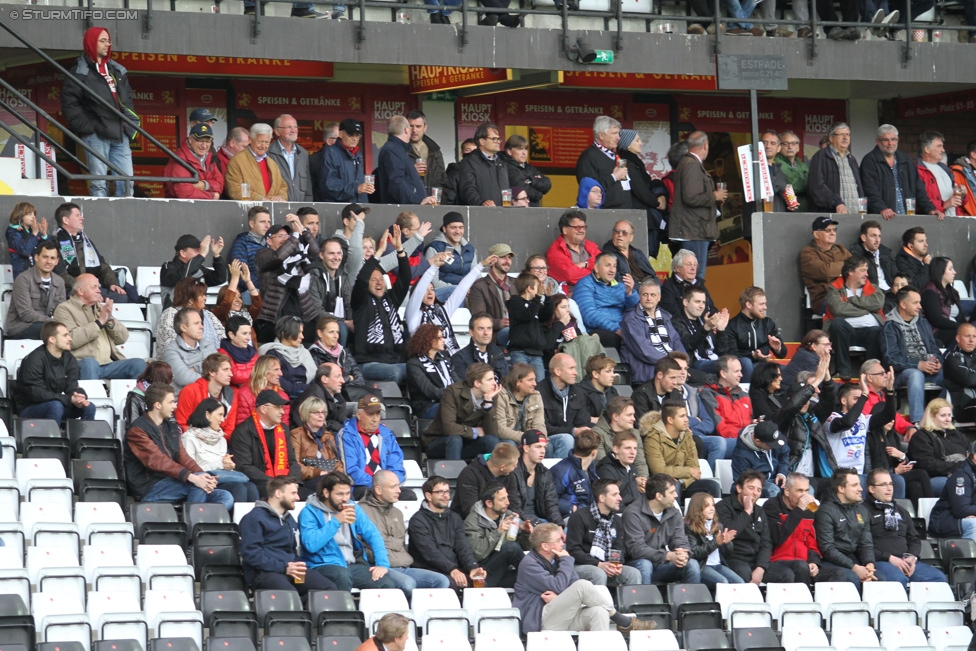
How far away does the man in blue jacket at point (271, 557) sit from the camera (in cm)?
976

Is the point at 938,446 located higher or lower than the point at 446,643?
higher

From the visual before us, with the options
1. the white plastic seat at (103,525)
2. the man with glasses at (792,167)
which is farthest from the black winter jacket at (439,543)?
the man with glasses at (792,167)

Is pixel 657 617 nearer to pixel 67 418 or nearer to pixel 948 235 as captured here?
pixel 67 418

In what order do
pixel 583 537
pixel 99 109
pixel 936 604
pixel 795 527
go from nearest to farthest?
1. pixel 583 537
2. pixel 936 604
3. pixel 795 527
4. pixel 99 109

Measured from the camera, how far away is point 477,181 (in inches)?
580

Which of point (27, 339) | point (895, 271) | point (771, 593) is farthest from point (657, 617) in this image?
point (895, 271)

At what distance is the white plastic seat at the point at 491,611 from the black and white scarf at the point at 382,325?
2.94 metres

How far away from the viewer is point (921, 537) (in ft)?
41.0

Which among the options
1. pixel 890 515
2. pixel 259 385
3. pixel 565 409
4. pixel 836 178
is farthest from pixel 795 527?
pixel 836 178

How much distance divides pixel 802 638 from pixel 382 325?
3886 millimetres

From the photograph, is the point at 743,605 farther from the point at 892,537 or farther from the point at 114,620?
the point at 114,620

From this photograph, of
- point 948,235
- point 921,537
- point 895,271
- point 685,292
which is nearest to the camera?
point 921,537

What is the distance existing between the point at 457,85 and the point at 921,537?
22.8 ft

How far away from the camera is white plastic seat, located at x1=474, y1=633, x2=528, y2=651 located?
948 centimetres
